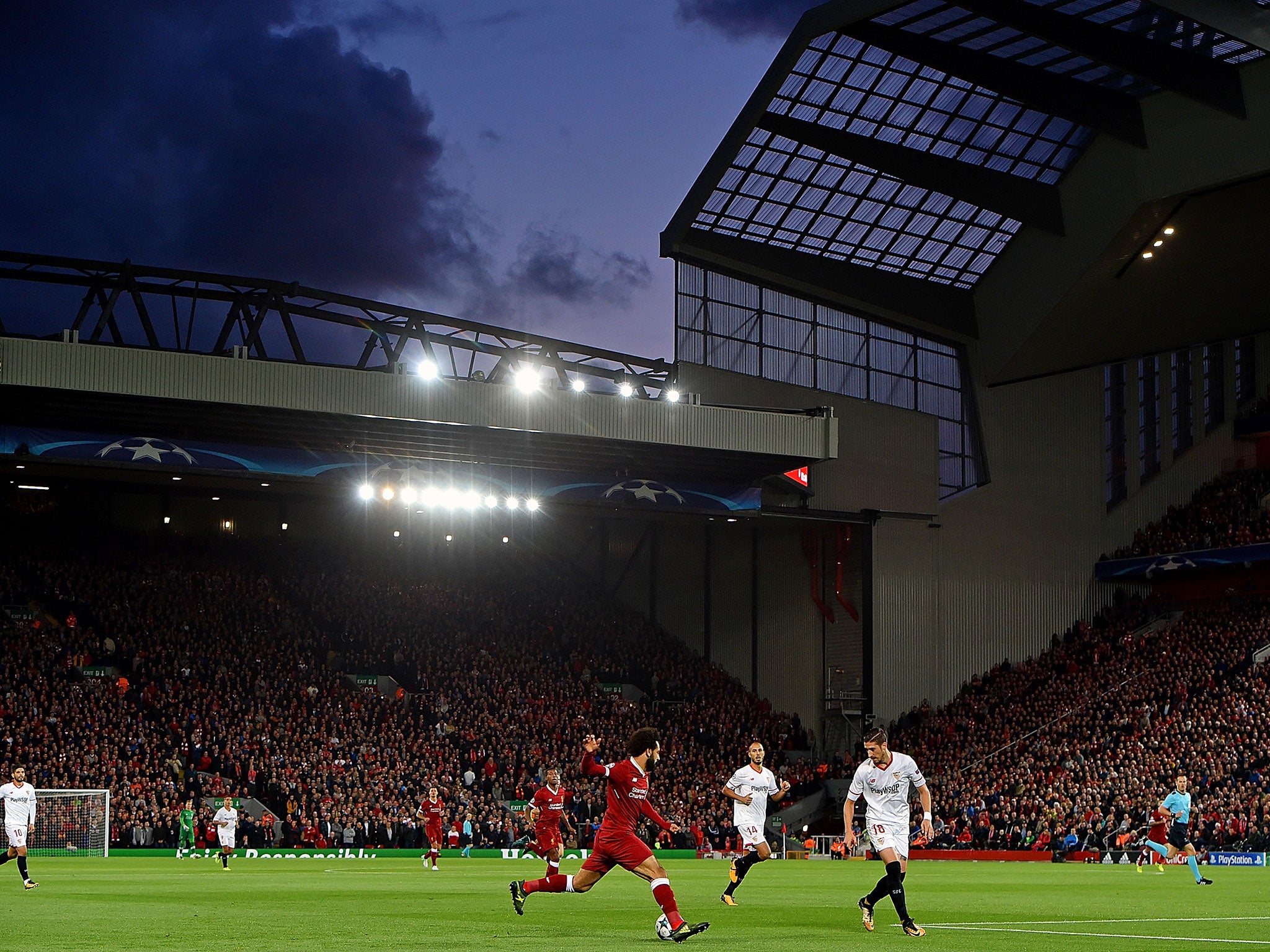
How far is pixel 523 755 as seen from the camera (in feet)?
174

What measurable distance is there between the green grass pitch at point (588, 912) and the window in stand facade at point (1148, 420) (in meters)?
35.6

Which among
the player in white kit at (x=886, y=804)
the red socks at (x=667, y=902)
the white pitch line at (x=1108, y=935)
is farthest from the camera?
the player in white kit at (x=886, y=804)

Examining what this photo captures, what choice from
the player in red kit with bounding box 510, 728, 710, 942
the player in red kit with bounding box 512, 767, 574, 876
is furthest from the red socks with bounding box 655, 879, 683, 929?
the player in red kit with bounding box 512, 767, 574, 876

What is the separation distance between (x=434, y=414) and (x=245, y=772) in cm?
1299

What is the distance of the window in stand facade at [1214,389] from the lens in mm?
67000

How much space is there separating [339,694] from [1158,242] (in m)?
34.2

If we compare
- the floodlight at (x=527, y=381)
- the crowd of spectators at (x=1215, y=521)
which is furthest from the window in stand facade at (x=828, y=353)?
the floodlight at (x=527, y=381)

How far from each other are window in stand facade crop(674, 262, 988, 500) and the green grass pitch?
2818 cm

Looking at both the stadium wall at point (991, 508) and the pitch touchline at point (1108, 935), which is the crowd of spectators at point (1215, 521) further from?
the pitch touchline at point (1108, 935)

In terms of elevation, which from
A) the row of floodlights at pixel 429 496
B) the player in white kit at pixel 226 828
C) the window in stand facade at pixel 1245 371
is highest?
the window in stand facade at pixel 1245 371

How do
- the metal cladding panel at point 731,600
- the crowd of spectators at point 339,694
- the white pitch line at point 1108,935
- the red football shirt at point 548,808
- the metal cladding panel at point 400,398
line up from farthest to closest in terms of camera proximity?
the metal cladding panel at point 731,600 → the crowd of spectators at point 339,694 → the metal cladding panel at point 400,398 → the red football shirt at point 548,808 → the white pitch line at point 1108,935

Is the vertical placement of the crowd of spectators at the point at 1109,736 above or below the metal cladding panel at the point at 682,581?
below

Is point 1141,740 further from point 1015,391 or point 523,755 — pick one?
point 523,755

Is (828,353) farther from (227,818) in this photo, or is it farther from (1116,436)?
(227,818)
